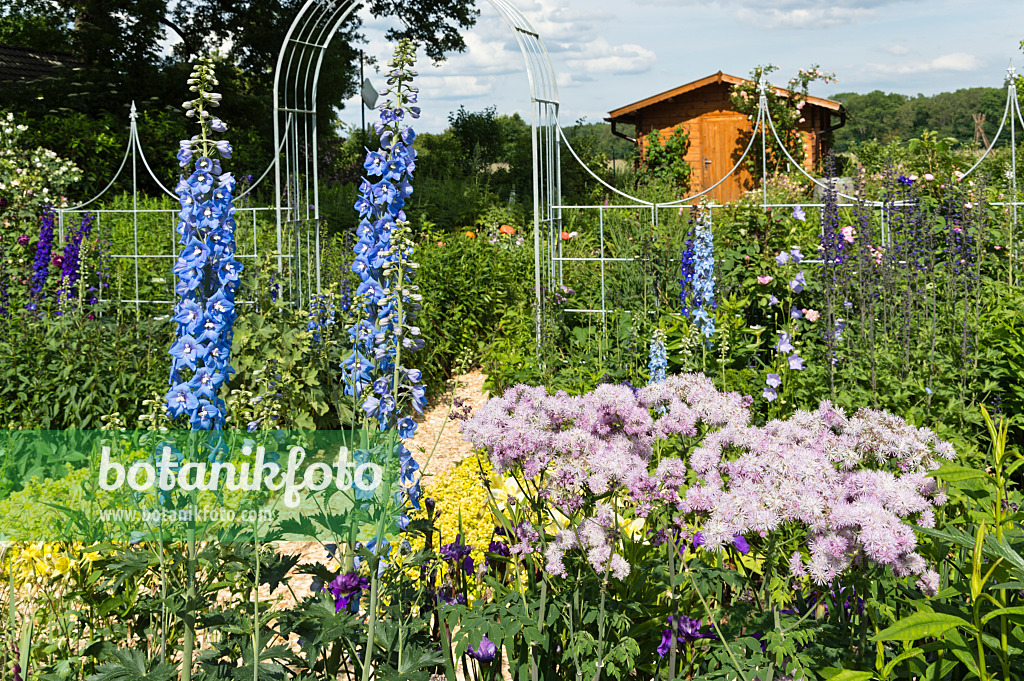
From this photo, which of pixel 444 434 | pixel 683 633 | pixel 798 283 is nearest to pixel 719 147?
pixel 798 283

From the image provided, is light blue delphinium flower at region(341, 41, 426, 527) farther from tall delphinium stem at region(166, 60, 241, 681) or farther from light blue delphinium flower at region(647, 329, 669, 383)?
light blue delphinium flower at region(647, 329, 669, 383)

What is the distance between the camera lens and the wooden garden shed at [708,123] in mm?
16656

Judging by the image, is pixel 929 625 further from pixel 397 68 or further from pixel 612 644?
pixel 397 68

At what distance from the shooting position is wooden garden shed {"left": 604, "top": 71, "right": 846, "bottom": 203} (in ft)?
54.6

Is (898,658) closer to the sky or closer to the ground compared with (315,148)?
closer to the ground

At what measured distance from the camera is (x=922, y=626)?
124 cm

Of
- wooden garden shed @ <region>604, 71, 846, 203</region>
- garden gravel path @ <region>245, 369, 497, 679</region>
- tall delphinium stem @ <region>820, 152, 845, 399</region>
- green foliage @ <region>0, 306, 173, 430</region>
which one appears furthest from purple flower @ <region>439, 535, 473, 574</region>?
wooden garden shed @ <region>604, 71, 846, 203</region>

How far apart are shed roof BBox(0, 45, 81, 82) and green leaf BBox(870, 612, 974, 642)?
17.9 m

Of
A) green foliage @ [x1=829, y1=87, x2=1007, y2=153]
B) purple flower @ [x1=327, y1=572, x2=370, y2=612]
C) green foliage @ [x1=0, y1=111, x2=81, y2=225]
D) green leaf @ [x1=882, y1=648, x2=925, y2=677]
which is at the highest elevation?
green foliage @ [x1=829, y1=87, x2=1007, y2=153]

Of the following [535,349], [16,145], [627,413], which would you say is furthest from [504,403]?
[16,145]

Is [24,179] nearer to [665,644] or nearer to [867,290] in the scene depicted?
[867,290]

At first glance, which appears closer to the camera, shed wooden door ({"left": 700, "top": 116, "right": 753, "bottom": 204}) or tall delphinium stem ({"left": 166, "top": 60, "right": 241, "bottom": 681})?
tall delphinium stem ({"left": 166, "top": 60, "right": 241, "bottom": 681})

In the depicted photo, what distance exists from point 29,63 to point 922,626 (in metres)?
19.4

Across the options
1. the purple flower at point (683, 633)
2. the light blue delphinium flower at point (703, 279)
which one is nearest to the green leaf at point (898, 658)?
the purple flower at point (683, 633)
